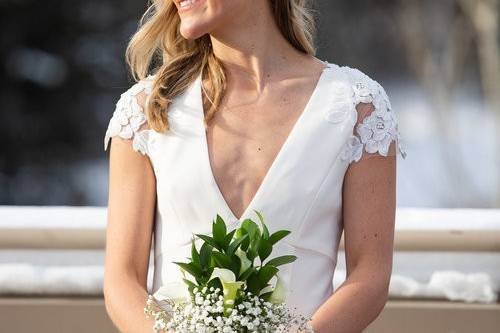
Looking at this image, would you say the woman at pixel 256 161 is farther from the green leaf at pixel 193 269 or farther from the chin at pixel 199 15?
the green leaf at pixel 193 269

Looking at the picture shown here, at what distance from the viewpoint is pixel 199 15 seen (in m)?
2.55

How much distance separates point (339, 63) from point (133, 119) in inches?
164

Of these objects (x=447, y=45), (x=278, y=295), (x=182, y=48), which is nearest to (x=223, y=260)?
(x=278, y=295)

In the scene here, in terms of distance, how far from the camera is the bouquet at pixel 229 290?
2.08 m

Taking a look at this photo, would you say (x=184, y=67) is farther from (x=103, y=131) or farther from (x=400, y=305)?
(x=103, y=131)

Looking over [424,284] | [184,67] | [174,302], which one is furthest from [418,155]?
[174,302]

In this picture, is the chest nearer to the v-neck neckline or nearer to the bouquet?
the v-neck neckline

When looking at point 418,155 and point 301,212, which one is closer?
point 301,212

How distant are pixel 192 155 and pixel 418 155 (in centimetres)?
423

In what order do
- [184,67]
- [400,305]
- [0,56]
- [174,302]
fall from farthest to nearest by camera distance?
[0,56]
[400,305]
[184,67]
[174,302]

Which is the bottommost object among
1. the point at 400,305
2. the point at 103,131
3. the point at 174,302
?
the point at 174,302

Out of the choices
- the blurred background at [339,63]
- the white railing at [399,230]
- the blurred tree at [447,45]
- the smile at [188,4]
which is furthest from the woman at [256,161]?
the blurred tree at [447,45]

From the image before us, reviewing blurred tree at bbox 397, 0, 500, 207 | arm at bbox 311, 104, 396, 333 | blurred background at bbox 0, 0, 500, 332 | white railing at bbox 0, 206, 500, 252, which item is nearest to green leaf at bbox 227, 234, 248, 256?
arm at bbox 311, 104, 396, 333

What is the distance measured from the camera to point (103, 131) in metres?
6.85
